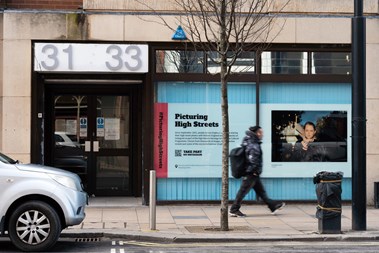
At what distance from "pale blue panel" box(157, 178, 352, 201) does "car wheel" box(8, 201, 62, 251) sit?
17.1 ft

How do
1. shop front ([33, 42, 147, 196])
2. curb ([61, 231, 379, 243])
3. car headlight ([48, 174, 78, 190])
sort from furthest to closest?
shop front ([33, 42, 147, 196]) < curb ([61, 231, 379, 243]) < car headlight ([48, 174, 78, 190])

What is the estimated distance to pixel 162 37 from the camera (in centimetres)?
1392

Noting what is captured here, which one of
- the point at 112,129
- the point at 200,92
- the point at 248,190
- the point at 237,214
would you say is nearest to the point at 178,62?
the point at 200,92

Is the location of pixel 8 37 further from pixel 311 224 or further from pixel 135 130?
pixel 311 224

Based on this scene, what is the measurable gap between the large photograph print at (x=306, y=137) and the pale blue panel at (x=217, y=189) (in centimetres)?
55

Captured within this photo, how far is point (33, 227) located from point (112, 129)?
6.61 meters

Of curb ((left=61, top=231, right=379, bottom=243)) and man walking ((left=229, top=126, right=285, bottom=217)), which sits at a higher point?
man walking ((left=229, top=126, right=285, bottom=217))

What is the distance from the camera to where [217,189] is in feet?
46.6

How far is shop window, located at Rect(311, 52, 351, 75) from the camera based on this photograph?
1438 cm

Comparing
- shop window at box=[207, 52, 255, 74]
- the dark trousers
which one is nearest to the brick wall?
shop window at box=[207, 52, 255, 74]

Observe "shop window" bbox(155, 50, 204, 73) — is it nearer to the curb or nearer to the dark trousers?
the dark trousers

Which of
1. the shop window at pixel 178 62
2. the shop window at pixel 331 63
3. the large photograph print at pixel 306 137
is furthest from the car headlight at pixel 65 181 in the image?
the shop window at pixel 331 63

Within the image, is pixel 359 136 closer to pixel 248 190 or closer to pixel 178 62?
pixel 248 190

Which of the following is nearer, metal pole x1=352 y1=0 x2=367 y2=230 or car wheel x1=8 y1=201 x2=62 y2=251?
car wheel x1=8 y1=201 x2=62 y2=251
